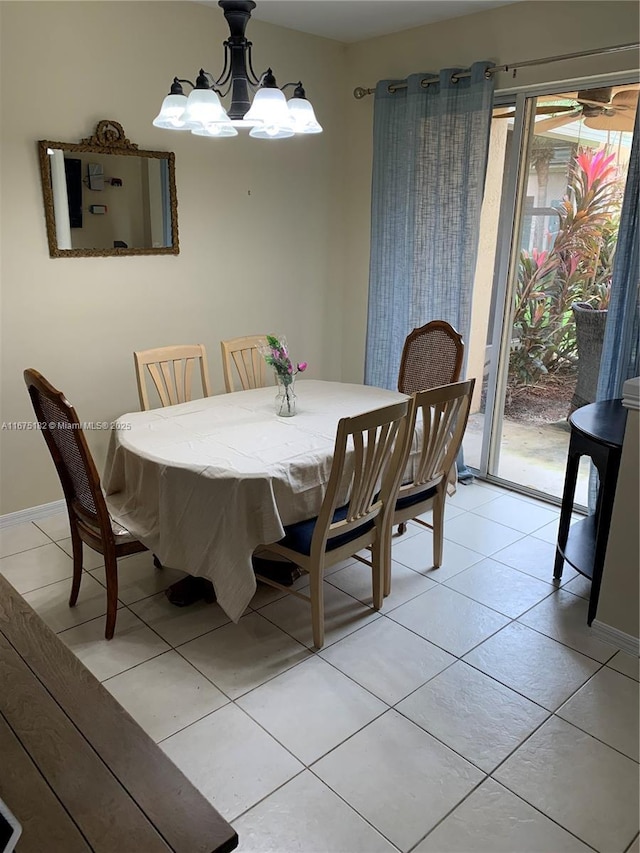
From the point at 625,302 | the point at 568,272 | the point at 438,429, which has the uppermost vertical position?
the point at 568,272

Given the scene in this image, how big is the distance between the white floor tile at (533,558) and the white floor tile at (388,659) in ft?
2.64

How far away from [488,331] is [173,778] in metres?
3.30

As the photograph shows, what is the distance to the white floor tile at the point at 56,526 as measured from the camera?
335 cm

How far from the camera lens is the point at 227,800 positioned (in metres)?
1.85

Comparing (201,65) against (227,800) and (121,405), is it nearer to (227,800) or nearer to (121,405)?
(121,405)

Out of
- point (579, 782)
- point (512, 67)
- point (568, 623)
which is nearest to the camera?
point (579, 782)

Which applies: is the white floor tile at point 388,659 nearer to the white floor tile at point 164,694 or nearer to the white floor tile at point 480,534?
the white floor tile at point 164,694

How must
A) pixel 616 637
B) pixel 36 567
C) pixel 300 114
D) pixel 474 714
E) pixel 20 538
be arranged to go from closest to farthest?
pixel 474 714 → pixel 300 114 → pixel 616 637 → pixel 36 567 → pixel 20 538

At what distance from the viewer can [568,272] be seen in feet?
11.8

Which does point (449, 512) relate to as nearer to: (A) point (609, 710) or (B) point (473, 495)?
(B) point (473, 495)

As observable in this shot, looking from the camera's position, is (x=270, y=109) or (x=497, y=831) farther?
(x=270, y=109)

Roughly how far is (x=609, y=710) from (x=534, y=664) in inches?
11.7

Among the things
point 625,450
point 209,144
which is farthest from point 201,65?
point 625,450

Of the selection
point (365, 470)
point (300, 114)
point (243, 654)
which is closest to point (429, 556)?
point (365, 470)
